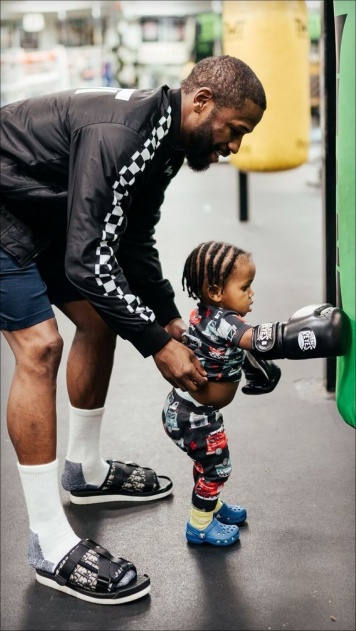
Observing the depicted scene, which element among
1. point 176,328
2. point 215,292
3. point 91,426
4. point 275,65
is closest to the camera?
point 215,292

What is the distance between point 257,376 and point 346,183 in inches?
25.9

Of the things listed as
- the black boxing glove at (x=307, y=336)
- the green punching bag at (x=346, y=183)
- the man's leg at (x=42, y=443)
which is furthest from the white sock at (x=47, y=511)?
the green punching bag at (x=346, y=183)

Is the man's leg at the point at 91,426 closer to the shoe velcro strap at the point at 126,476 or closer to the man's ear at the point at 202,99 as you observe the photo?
the shoe velcro strap at the point at 126,476

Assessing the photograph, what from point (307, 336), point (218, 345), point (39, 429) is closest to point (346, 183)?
point (307, 336)

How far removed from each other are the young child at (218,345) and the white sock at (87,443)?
317 mm

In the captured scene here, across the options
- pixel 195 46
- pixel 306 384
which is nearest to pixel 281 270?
pixel 306 384

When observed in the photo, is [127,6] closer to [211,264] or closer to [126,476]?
[126,476]

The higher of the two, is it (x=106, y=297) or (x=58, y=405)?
(x=106, y=297)

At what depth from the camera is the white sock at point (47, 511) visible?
1.88 m

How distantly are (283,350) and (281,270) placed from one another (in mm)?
3213

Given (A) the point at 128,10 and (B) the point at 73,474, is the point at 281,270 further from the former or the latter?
(A) the point at 128,10

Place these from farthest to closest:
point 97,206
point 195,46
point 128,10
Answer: point 128,10, point 195,46, point 97,206

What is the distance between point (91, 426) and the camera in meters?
2.27

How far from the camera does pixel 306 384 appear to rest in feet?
10.6
